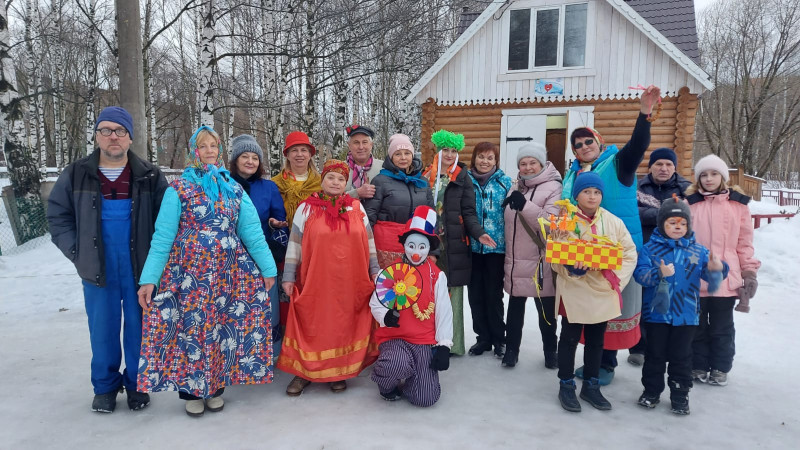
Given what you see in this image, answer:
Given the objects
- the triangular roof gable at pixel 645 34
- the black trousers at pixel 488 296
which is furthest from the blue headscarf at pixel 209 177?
the triangular roof gable at pixel 645 34

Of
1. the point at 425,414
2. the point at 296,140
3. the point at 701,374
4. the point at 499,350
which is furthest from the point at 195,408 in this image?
the point at 701,374

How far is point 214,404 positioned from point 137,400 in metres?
0.50

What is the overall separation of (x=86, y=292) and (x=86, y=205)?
1.92 feet

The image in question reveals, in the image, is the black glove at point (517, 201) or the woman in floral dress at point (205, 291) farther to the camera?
the black glove at point (517, 201)

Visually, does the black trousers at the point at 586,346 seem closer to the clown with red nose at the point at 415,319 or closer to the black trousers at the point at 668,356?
the black trousers at the point at 668,356

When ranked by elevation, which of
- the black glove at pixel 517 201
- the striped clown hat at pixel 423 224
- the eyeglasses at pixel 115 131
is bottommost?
the striped clown hat at pixel 423 224

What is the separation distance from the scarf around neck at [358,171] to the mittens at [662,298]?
234 centimetres

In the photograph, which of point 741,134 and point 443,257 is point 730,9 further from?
point 443,257

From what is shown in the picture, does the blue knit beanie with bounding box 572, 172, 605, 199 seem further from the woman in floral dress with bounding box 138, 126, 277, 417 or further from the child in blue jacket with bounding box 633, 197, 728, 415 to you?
the woman in floral dress with bounding box 138, 126, 277, 417

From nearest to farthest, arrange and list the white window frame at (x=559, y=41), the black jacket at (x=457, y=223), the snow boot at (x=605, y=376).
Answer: the snow boot at (x=605, y=376) < the black jacket at (x=457, y=223) < the white window frame at (x=559, y=41)

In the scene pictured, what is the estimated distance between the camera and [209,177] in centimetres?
291

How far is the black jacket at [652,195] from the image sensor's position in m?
3.55

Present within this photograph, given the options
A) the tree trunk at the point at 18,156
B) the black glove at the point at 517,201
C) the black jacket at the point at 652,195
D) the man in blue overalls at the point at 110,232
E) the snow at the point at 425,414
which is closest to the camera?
the snow at the point at 425,414

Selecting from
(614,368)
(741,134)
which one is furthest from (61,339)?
(741,134)
